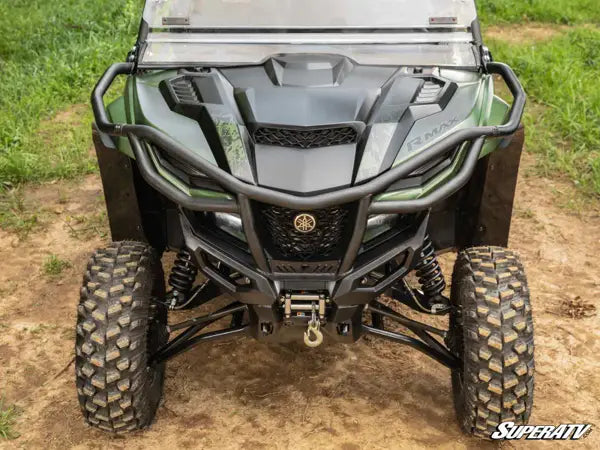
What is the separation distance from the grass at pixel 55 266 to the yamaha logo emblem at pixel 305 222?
7.17ft

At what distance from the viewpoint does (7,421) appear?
3.13 m

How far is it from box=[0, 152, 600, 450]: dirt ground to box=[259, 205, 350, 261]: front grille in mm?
791

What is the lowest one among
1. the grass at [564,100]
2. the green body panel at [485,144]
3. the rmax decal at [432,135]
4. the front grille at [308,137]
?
the grass at [564,100]

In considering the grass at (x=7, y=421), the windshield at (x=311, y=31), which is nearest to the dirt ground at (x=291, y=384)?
the grass at (x=7, y=421)

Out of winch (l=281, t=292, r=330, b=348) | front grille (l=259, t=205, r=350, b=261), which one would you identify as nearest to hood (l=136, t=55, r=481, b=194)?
front grille (l=259, t=205, r=350, b=261)

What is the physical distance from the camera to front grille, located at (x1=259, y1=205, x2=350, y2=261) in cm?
259

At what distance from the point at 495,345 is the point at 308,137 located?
95 centimetres

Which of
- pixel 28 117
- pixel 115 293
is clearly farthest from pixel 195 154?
pixel 28 117

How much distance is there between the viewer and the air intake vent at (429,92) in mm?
2824

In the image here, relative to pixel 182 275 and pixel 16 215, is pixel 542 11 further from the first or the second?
pixel 182 275

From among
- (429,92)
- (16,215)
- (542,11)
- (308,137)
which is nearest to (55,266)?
(16,215)

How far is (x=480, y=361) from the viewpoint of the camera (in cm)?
277

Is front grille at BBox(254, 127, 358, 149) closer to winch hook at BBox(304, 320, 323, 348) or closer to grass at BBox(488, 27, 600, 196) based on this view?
winch hook at BBox(304, 320, 323, 348)

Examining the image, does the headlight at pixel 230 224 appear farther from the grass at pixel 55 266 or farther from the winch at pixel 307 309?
the grass at pixel 55 266
